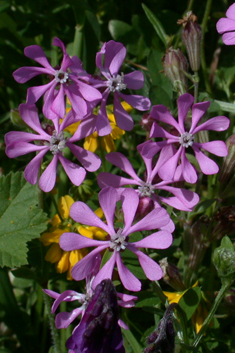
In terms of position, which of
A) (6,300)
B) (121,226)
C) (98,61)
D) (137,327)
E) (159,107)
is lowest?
(137,327)

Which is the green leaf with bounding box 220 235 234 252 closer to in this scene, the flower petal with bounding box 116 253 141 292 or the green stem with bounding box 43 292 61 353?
the flower petal with bounding box 116 253 141 292

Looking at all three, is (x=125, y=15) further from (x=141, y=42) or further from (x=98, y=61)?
(x=98, y=61)

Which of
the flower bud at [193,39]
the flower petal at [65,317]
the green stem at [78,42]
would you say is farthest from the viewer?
the green stem at [78,42]

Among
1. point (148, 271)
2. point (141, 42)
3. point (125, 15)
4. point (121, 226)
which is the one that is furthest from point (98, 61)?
point (125, 15)

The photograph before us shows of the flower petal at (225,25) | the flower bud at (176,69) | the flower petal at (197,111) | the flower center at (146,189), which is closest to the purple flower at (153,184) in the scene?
the flower center at (146,189)

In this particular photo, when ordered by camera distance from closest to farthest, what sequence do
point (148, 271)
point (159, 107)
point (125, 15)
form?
point (148, 271) < point (159, 107) < point (125, 15)

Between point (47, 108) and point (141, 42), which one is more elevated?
point (47, 108)

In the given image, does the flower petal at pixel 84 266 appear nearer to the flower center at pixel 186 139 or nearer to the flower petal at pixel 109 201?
the flower petal at pixel 109 201
